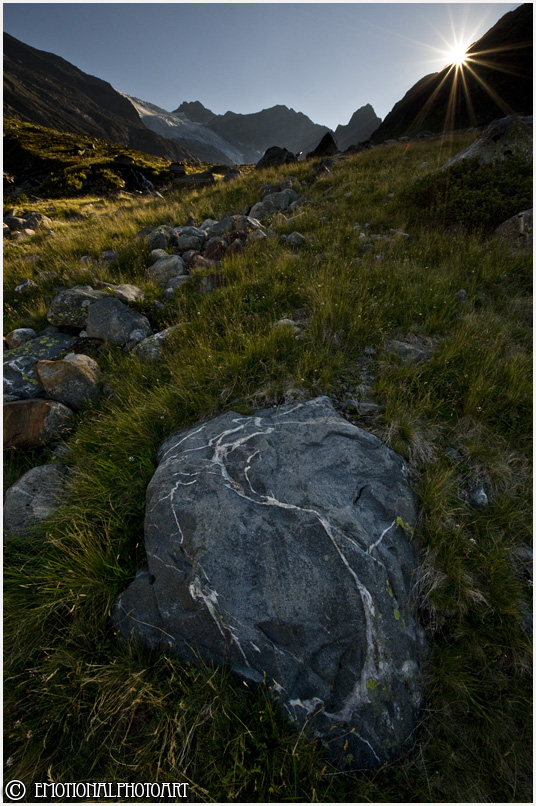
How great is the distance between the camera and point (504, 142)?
8.62 meters

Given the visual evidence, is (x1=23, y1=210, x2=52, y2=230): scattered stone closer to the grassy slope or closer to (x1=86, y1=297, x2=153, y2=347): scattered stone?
the grassy slope

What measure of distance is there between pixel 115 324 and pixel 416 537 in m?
4.75

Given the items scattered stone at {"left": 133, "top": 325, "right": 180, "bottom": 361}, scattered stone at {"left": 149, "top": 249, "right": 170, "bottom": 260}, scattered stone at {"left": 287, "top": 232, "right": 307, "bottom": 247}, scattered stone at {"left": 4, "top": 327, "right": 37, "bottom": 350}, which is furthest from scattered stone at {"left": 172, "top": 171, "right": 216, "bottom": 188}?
scattered stone at {"left": 133, "top": 325, "right": 180, "bottom": 361}

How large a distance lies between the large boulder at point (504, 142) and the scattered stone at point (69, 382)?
11.0 m

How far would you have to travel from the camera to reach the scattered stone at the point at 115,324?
4.53m

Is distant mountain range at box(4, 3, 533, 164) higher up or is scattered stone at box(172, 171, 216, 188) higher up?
distant mountain range at box(4, 3, 533, 164)

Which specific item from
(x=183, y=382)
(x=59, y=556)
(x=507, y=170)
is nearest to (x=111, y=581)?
(x=59, y=556)

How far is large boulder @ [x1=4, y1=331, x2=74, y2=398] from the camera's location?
3805 mm

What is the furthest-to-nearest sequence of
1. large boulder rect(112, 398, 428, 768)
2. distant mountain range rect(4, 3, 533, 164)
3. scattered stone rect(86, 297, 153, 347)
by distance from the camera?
distant mountain range rect(4, 3, 533, 164) < scattered stone rect(86, 297, 153, 347) < large boulder rect(112, 398, 428, 768)

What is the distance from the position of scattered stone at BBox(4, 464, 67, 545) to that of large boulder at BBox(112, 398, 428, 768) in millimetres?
1063

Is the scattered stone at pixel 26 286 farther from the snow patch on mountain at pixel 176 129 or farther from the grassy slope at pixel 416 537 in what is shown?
the snow patch on mountain at pixel 176 129

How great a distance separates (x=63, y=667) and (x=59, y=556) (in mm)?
732

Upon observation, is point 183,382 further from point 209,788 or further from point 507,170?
point 507,170

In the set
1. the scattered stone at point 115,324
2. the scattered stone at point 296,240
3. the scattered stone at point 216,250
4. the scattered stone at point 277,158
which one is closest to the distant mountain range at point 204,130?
the scattered stone at point 277,158
